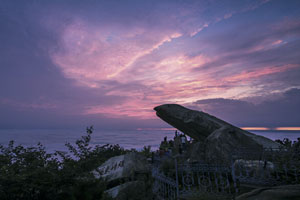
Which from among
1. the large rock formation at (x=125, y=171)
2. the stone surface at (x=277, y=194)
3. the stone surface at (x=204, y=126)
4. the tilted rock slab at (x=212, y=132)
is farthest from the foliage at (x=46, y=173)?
the stone surface at (x=204, y=126)

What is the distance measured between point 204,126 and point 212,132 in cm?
84

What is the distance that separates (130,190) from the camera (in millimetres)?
7359

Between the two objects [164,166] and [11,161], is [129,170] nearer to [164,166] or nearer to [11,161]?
[164,166]

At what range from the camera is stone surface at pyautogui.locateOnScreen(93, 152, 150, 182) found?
8664mm

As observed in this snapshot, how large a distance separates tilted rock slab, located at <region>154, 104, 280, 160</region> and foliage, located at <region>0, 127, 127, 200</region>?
6.68 m

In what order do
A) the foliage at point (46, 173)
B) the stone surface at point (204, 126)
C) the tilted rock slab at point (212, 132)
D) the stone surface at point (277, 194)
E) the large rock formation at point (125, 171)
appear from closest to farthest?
the stone surface at point (277, 194)
the foliage at point (46, 173)
the large rock formation at point (125, 171)
the tilted rock slab at point (212, 132)
the stone surface at point (204, 126)

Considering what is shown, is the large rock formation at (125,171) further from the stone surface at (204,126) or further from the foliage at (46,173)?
the stone surface at (204,126)

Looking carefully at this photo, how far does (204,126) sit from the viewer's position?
1359 centimetres

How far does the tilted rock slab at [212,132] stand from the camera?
34.8 ft

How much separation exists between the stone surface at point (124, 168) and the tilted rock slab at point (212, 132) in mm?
3873

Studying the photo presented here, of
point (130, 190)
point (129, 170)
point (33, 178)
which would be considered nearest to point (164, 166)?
point (129, 170)

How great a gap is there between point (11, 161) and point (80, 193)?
4.99 meters

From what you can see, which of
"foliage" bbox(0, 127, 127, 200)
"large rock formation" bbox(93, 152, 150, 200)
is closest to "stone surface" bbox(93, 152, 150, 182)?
"large rock formation" bbox(93, 152, 150, 200)

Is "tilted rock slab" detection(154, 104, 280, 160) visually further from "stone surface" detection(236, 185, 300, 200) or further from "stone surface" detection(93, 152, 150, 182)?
"stone surface" detection(236, 185, 300, 200)
